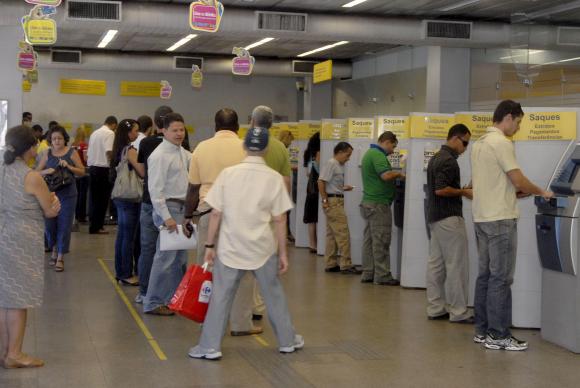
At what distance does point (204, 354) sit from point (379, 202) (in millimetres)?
3760

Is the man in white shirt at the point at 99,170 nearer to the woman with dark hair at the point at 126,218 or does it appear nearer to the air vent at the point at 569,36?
the woman with dark hair at the point at 126,218

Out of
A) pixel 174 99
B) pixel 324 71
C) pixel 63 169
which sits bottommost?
pixel 63 169

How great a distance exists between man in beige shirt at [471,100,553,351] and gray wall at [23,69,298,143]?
1801 cm

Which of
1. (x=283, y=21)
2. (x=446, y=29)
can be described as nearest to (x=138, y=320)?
(x=283, y=21)

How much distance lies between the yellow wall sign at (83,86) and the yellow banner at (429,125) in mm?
14677

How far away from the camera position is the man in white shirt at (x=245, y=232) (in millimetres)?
5387

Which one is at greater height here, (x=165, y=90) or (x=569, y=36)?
(x=569, y=36)

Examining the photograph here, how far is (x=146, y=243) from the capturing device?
293 inches

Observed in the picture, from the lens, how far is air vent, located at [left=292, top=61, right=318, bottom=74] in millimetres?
22219

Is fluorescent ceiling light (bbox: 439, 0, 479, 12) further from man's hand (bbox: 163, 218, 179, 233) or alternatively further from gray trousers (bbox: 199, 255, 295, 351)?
gray trousers (bbox: 199, 255, 295, 351)

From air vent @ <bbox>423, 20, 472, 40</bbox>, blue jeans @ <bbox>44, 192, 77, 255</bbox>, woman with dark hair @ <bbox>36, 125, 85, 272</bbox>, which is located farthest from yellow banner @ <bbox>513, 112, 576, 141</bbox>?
air vent @ <bbox>423, 20, 472, 40</bbox>

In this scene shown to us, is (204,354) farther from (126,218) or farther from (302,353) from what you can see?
(126,218)

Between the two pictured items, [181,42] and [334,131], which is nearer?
[334,131]

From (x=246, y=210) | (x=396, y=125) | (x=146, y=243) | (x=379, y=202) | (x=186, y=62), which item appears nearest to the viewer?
(x=246, y=210)
